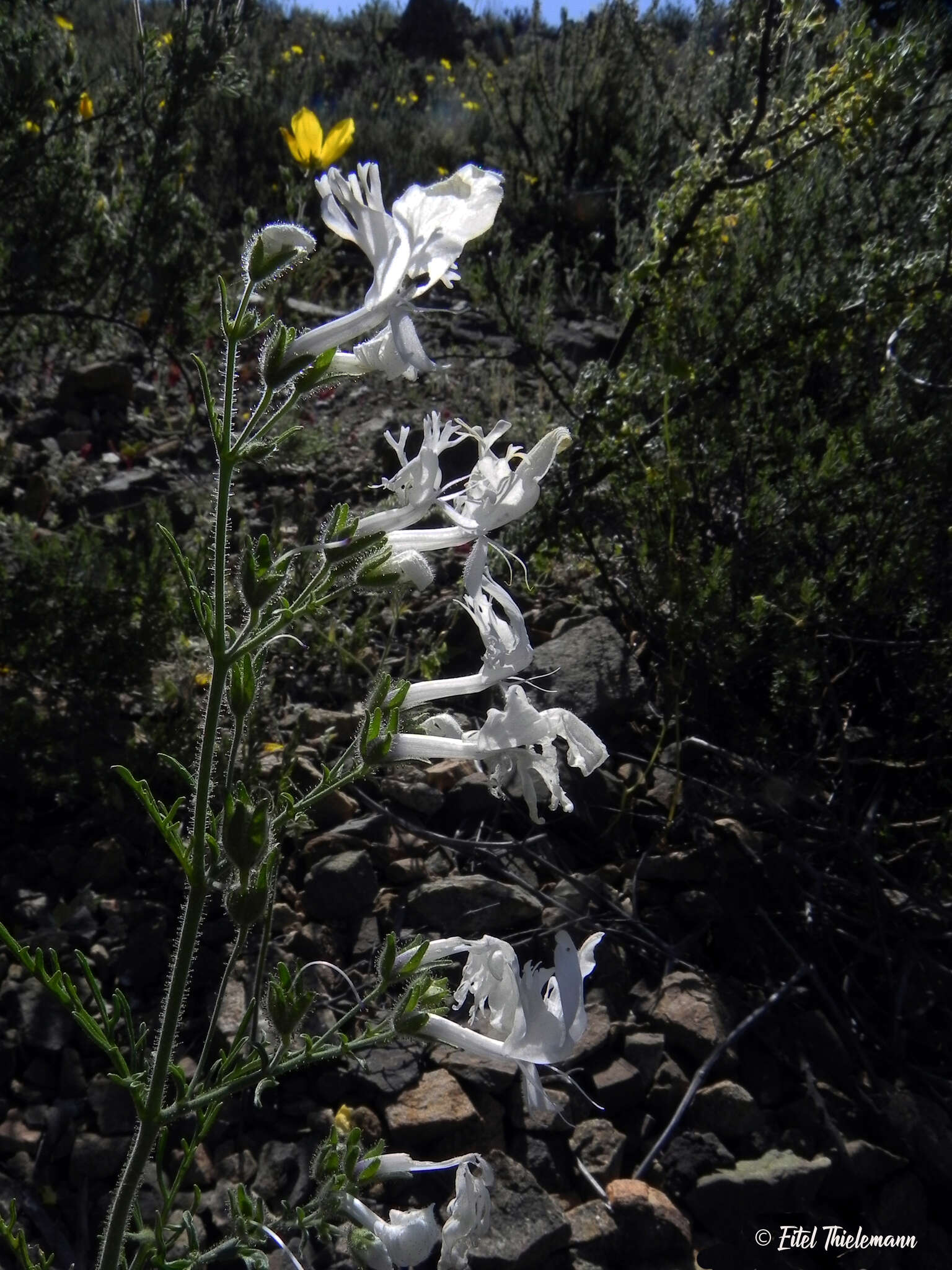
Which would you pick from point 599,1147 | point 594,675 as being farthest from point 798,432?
point 599,1147

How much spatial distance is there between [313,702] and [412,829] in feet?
2.83

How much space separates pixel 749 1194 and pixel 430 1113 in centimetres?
77

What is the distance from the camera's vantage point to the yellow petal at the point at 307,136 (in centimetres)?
410

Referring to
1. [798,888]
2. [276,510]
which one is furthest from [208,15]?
[798,888]

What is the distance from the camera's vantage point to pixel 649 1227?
2.42 meters

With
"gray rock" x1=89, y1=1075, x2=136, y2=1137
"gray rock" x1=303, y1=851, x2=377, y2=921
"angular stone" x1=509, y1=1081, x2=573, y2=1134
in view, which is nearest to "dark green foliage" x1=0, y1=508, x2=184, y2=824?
"gray rock" x1=303, y1=851, x2=377, y2=921

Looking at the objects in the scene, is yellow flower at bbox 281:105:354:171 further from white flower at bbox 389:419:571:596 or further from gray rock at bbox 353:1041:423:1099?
gray rock at bbox 353:1041:423:1099

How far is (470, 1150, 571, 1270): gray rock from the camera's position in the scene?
226cm

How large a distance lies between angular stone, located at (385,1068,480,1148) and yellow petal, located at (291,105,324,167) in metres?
3.32

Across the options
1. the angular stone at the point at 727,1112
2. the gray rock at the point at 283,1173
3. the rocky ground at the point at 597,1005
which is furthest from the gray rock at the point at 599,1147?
the gray rock at the point at 283,1173

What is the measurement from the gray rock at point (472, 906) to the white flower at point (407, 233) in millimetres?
1873

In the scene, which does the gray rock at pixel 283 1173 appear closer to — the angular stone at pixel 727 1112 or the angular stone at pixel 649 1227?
the angular stone at pixel 649 1227

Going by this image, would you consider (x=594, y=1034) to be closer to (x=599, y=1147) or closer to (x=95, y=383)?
(x=599, y=1147)

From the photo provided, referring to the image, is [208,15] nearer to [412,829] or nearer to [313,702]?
[313,702]
